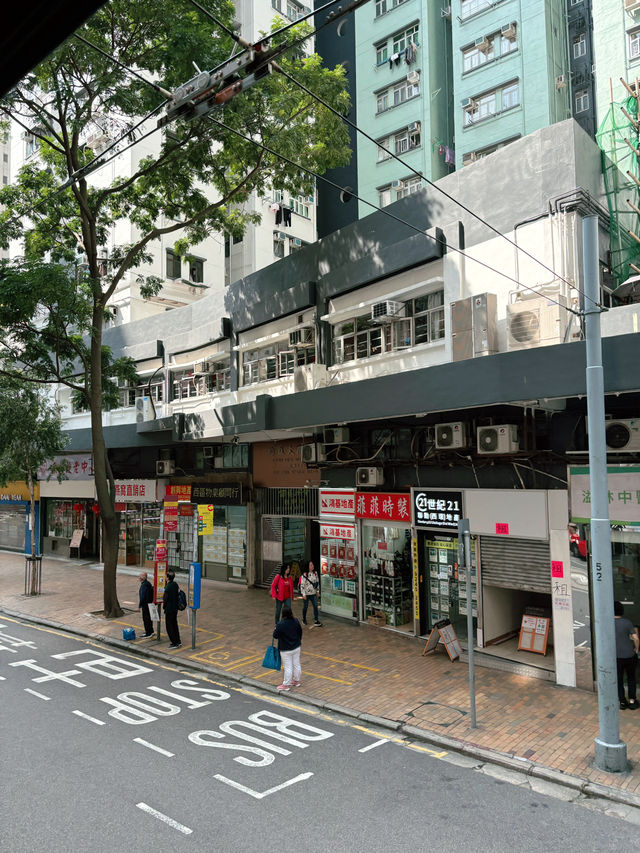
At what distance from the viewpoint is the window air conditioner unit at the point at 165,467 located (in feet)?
71.2

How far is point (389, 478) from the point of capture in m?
14.3

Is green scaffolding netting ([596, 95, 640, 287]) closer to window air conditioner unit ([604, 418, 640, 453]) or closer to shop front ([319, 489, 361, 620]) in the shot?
window air conditioner unit ([604, 418, 640, 453])

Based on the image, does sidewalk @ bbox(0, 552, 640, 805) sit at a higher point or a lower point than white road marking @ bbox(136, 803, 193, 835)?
lower

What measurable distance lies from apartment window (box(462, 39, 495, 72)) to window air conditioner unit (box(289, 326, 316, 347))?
17.1 m

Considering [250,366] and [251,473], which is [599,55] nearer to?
[250,366]

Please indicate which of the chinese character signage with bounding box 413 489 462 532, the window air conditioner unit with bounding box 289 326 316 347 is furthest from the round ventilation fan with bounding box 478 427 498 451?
the window air conditioner unit with bounding box 289 326 316 347

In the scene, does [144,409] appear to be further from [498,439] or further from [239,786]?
[239,786]

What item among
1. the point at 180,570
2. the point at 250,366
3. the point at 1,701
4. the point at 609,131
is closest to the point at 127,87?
the point at 250,366

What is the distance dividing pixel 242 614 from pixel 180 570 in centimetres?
677

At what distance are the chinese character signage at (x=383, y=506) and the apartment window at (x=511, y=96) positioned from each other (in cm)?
1877

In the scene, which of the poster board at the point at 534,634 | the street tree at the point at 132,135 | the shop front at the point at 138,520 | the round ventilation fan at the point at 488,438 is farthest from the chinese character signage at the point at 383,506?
the shop front at the point at 138,520

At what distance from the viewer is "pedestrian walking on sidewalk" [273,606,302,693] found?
10.3m

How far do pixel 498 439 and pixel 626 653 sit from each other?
4.09 m

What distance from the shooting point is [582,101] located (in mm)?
28812
